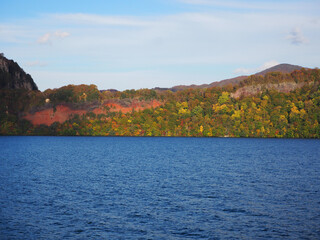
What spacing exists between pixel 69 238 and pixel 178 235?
9.26 metres

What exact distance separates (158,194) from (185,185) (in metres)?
8.25

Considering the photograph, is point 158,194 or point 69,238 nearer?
point 69,238

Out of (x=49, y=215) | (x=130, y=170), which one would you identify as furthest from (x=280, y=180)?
(x=49, y=215)

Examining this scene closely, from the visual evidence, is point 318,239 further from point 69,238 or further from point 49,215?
point 49,215

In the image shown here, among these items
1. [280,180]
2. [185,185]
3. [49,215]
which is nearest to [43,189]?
[49,215]

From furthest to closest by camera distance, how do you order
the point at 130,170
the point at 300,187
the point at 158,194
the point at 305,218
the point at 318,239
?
the point at 130,170 → the point at 300,187 → the point at 158,194 → the point at 305,218 → the point at 318,239

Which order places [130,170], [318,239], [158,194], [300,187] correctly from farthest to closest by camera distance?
[130,170] < [300,187] < [158,194] < [318,239]

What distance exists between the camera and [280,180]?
6028cm

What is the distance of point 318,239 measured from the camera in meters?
29.6

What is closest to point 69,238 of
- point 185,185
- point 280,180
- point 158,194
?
point 158,194

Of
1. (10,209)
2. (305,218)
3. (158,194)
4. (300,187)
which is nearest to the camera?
(305,218)

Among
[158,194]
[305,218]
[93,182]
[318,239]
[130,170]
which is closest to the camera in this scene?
[318,239]

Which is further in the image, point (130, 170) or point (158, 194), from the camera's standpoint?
point (130, 170)

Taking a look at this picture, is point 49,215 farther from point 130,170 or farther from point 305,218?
point 130,170
